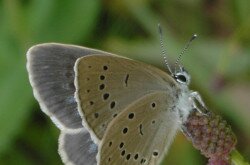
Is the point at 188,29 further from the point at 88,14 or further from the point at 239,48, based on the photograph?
the point at 88,14

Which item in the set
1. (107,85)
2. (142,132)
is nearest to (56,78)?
(107,85)

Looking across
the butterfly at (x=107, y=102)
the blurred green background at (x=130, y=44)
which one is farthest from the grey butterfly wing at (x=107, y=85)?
the blurred green background at (x=130, y=44)

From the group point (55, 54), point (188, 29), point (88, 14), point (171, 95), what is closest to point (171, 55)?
point (188, 29)

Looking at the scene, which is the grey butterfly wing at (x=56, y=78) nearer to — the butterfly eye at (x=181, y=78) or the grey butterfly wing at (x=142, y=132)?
the grey butterfly wing at (x=142, y=132)

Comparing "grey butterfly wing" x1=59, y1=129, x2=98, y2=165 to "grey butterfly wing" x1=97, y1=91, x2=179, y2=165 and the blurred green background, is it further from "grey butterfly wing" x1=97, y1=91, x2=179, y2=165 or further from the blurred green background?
the blurred green background

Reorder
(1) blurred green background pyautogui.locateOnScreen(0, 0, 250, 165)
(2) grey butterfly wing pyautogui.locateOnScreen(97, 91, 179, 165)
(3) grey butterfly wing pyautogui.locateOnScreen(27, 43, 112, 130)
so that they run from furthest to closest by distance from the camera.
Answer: (1) blurred green background pyautogui.locateOnScreen(0, 0, 250, 165), (2) grey butterfly wing pyautogui.locateOnScreen(97, 91, 179, 165), (3) grey butterfly wing pyautogui.locateOnScreen(27, 43, 112, 130)

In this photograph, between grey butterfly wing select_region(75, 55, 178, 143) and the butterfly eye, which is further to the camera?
the butterfly eye

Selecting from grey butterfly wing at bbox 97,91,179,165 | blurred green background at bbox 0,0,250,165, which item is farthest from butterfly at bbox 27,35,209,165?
blurred green background at bbox 0,0,250,165
